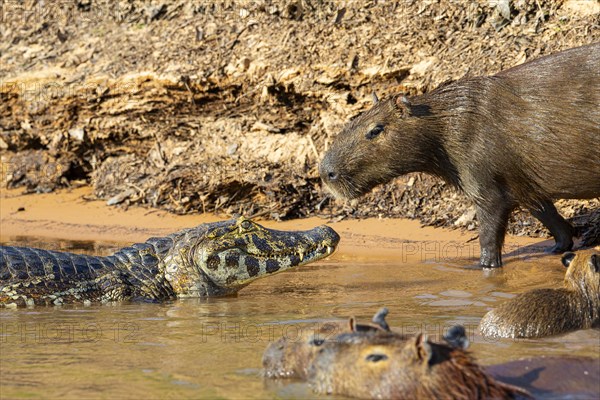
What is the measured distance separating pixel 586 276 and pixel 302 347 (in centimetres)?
248

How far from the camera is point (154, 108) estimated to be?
1363 cm

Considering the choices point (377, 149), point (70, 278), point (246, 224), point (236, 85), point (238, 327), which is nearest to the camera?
point (238, 327)

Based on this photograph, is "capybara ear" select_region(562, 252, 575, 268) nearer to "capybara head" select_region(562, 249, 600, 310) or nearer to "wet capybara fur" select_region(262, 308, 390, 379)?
"capybara head" select_region(562, 249, 600, 310)

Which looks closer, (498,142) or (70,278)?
(70,278)

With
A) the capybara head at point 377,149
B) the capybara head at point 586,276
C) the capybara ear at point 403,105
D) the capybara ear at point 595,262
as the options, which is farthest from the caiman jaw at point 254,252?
the capybara ear at point 595,262

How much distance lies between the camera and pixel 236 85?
12.9 meters

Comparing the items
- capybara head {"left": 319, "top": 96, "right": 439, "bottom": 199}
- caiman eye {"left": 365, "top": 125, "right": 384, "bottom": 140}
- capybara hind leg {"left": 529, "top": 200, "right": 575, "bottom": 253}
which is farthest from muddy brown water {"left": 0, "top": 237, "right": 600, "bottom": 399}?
caiman eye {"left": 365, "top": 125, "right": 384, "bottom": 140}

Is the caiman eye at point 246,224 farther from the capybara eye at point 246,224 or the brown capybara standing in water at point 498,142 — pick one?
the brown capybara standing in water at point 498,142

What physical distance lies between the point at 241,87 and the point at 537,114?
5.25 metres

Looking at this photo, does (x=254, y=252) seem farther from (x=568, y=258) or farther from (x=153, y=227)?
(x=153, y=227)

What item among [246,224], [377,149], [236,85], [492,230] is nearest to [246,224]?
[246,224]

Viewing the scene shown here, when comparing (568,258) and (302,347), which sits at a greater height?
(568,258)

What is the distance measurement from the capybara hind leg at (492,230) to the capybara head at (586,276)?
226cm

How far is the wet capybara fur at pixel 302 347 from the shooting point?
4883 millimetres
